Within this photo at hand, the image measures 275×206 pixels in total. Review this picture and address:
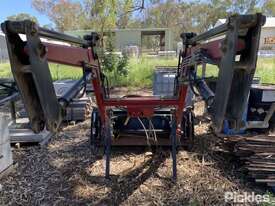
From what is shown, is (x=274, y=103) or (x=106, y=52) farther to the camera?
(x=106, y=52)

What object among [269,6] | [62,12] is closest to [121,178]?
[269,6]

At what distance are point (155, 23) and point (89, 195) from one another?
36592 millimetres

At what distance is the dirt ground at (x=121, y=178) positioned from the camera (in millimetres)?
2771

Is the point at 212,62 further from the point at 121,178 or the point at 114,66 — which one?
the point at 114,66

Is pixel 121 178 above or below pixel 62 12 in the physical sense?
below

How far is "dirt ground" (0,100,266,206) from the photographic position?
2771mm

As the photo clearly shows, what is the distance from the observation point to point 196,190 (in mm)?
2885

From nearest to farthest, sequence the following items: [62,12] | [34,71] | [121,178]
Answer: [34,71]
[121,178]
[62,12]

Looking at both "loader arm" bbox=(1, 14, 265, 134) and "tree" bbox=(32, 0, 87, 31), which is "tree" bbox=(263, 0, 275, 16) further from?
"loader arm" bbox=(1, 14, 265, 134)

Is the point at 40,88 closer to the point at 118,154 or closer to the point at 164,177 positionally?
the point at 164,177

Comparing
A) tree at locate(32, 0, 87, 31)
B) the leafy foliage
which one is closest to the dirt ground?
the leafy foliage

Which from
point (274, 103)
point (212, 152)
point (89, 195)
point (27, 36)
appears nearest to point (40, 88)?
point (27, 36)

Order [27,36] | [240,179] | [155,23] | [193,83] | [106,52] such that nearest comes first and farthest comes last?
1. [27,36]
2. [193,83]
3. [240,179]
4. [106,52]
5. [155,23]

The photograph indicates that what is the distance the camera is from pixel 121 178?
3.10 m
